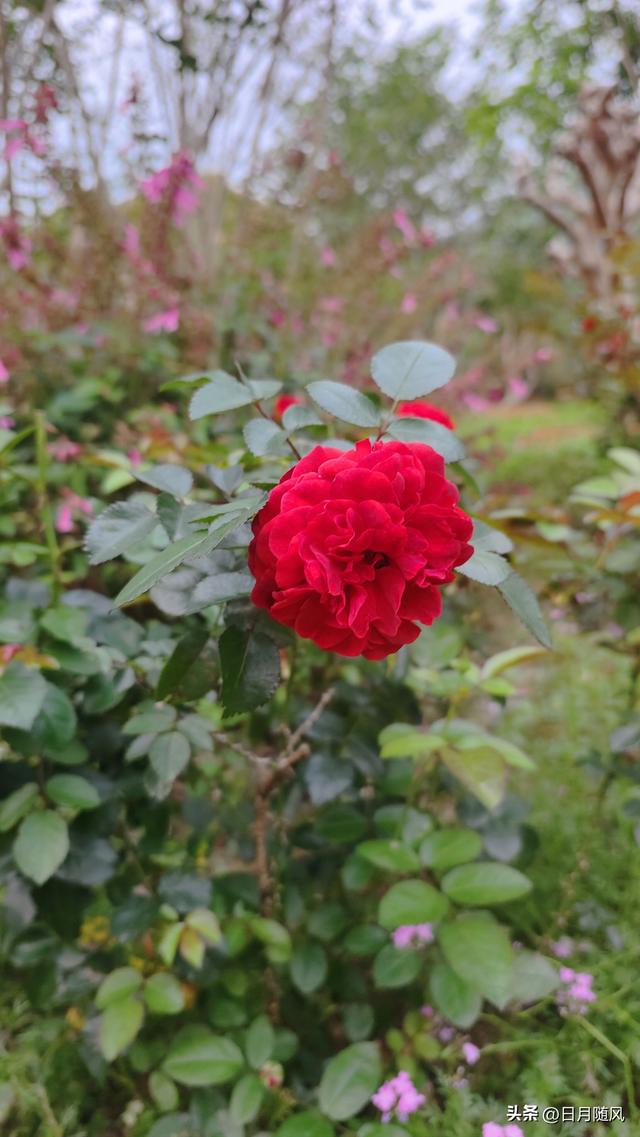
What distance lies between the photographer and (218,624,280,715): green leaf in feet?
2.27

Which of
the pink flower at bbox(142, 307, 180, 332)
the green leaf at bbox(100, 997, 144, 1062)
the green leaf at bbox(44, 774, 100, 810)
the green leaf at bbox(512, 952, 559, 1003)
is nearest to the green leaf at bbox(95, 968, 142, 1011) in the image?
the green leaf at bbox(100, 997, 144, 1062)

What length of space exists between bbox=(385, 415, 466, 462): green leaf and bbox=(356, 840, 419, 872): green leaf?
55 centimetres

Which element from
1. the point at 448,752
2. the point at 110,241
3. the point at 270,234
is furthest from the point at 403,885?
the point at 270,234

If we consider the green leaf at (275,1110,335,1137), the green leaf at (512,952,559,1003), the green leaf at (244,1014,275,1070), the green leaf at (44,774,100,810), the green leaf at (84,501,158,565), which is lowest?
the green leaf at (275,1110,335,1137)

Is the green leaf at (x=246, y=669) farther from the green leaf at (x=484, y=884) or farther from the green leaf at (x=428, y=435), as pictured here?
the green leaf at (x=484, y=884)

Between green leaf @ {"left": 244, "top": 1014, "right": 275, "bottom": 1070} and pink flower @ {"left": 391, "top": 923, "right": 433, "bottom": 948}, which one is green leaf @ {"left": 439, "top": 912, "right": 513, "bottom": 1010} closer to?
pink flower @ {"left": 391, "top": 923, "right": 433, "bottom": 948}

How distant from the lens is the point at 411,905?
89 centimetres

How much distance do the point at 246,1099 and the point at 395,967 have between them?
0.24 meters

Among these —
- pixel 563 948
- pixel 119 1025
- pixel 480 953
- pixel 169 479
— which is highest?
pixel 169 479

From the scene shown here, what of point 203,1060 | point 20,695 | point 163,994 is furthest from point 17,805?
point 203,1060

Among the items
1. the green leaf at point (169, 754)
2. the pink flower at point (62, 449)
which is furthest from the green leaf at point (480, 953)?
the pink flower at point (62, 449)

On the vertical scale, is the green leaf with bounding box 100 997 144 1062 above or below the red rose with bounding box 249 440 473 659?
below

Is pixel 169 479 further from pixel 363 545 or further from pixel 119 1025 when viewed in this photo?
pixel 119 1025

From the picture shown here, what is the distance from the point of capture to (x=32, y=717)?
783 mm
